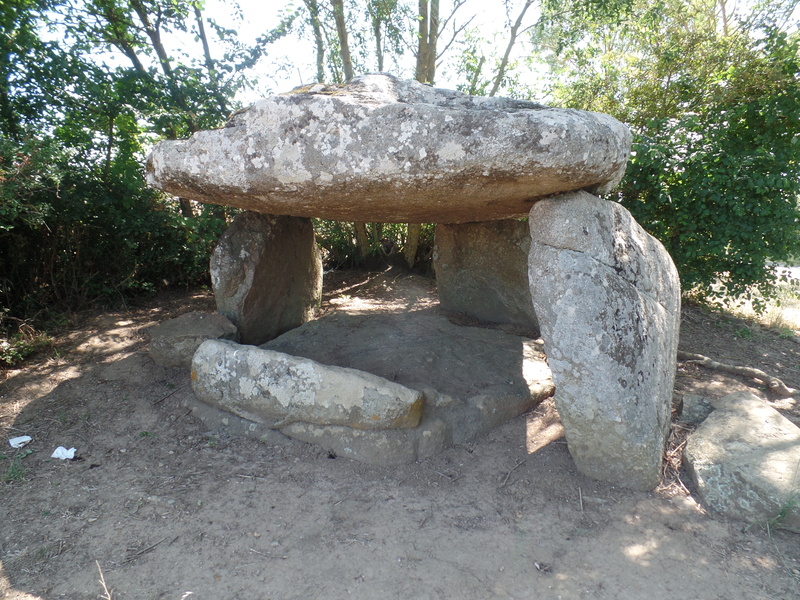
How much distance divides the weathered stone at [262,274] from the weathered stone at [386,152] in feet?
2.96

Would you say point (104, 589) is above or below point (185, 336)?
below

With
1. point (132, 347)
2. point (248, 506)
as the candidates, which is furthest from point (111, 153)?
point (248, 506)

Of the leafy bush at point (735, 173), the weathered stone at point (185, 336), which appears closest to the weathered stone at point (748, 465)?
the leafy bush at point (735, 173)

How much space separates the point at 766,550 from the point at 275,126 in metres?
2.96

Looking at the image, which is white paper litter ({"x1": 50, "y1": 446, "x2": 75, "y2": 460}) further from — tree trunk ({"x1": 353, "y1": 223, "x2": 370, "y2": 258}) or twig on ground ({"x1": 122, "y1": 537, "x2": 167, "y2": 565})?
tree trunk ({"x1": 353, "y1": 223, "x2": 370, "y2": 258})

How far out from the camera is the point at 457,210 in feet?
11.4

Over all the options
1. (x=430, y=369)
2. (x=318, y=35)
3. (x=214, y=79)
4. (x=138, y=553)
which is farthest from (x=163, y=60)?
(x=138, y=553)

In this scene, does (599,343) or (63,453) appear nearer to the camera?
(599,343)

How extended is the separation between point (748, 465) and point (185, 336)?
11.1ft

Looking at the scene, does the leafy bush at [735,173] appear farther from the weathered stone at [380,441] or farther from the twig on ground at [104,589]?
the twig on ground at [104,589]

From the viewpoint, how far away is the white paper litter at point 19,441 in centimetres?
277

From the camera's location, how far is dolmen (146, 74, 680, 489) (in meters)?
2.46

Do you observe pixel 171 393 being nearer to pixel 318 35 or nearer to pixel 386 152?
pixel 386 152

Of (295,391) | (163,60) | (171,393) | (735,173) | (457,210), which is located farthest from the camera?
(163,60)
